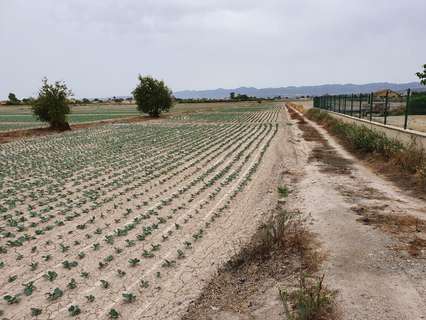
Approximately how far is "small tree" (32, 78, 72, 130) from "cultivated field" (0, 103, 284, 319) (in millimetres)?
15715

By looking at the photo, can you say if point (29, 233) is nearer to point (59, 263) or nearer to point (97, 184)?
point (59, 263)

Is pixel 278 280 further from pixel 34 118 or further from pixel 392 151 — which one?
pixel 34 118

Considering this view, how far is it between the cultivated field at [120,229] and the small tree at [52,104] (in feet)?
51.6

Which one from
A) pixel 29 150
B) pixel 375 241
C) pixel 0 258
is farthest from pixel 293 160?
pixel 29 150

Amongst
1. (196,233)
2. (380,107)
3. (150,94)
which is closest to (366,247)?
(196,233)

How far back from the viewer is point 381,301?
13.6 ft

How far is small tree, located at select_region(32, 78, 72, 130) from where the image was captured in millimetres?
29906

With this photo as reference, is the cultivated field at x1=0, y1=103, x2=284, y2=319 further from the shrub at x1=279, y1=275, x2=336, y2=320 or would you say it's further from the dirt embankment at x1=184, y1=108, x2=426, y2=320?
the shrub at x1=279, y1=275, x2=336, y2=320

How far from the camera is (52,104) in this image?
98.1ft

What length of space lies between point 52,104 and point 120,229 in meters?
25.8

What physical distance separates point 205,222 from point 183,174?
16.1 feet

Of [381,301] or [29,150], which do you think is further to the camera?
[29,150]

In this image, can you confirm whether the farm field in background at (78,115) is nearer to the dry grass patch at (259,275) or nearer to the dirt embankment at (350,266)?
the dirt embankment at (350,266)

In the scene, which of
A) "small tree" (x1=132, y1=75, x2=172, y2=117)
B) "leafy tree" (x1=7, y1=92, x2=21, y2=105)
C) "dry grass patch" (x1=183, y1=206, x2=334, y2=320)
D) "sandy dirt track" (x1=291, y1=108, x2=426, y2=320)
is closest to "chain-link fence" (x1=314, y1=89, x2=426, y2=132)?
"sandy dirt track" (x1=291, y1=108, x2=426, y2=320)
